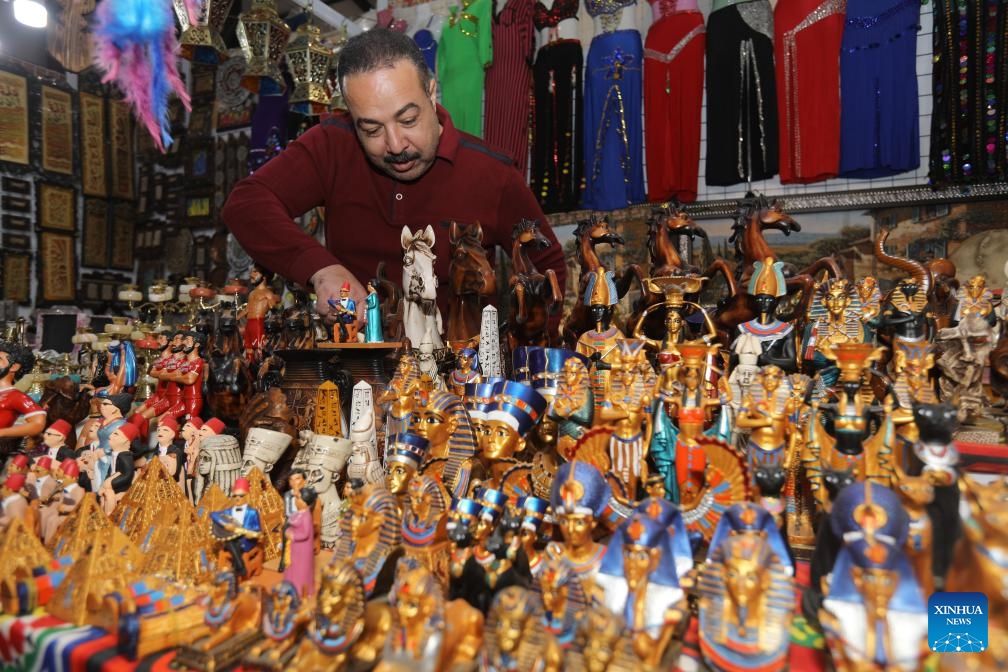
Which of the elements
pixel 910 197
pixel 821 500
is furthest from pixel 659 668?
pixel 910 197

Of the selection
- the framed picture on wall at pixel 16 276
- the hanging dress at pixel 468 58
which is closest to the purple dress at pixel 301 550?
the hanging dress at pixel 468 58

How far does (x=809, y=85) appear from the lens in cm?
388

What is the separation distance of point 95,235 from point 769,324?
7895mm

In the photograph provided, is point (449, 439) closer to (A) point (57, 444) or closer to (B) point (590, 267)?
(B) point (590, 267)

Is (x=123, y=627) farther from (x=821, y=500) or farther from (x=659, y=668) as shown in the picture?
(x=821, y=500)

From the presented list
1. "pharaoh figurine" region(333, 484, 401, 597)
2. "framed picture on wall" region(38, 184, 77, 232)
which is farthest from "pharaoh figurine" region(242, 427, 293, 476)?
"framed picture on wall" region(38, 184, 77, 232)

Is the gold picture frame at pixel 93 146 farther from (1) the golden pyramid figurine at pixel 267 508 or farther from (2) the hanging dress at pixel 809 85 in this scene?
(2) the hanging dress at pixel 809 85

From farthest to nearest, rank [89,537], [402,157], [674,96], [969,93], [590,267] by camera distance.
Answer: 1. [674,96]
2. [969,93]
3. [402,157]
4. [590,267]
5. [89,537]

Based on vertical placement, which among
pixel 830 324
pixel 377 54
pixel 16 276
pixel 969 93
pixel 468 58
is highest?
pixel 468 58

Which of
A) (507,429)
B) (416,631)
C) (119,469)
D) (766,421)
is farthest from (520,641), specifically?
(119,469)

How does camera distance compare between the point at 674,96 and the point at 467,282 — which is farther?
the point at 674,96

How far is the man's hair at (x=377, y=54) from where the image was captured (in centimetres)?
246

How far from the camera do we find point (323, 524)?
5.87ft

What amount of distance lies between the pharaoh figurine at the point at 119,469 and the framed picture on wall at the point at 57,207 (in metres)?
6.34
